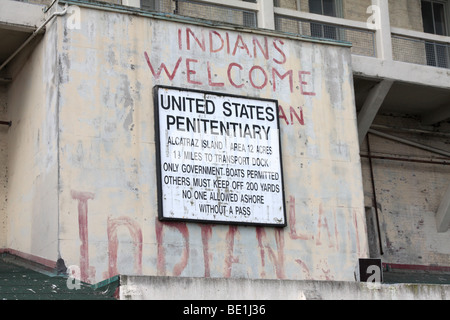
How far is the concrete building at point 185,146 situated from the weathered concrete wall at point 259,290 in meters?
0.03

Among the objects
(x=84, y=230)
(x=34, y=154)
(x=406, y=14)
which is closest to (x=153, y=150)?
(x=84, y=230)

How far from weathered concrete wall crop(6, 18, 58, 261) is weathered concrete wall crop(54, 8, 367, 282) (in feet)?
0.96

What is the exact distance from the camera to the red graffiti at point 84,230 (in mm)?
16953

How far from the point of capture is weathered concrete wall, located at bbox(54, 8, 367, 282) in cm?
1744

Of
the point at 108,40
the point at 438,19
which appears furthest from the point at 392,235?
the point at 108,40

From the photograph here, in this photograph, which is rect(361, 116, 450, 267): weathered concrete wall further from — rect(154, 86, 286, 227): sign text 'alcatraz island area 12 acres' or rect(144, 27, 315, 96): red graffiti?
rect(154, 86, 286, 227): sign text 'alcatraz island area 12 acres'

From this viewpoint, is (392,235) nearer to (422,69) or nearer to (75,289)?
Result: (422,69)

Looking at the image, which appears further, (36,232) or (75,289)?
→ (36,232)

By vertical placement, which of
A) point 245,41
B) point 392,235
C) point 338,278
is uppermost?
point 245,41

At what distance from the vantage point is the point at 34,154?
725 inches

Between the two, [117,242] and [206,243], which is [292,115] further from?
[117,242]

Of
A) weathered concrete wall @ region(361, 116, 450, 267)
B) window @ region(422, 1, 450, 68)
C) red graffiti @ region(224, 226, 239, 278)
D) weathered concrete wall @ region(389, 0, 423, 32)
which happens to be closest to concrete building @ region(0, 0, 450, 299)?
red graffiti @ region(224, 226, 239, 278)
